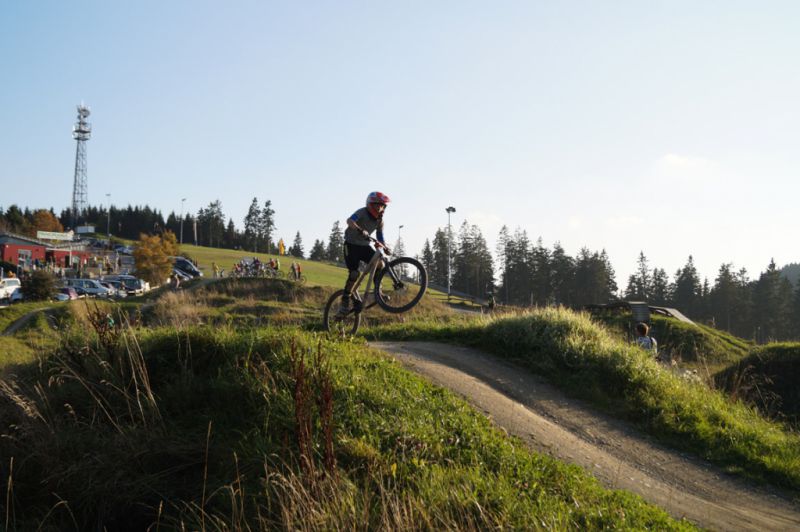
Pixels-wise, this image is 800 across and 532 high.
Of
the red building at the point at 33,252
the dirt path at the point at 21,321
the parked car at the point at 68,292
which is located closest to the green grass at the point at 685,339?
the dirt path at the point at 21,321

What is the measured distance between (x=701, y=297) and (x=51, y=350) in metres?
92.2

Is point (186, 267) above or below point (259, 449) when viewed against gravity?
above

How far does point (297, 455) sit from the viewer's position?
17.8 feet

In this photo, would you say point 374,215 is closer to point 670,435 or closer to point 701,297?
point 670,435

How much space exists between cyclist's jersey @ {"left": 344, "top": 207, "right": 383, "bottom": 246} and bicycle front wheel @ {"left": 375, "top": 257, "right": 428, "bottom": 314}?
0.59 meters

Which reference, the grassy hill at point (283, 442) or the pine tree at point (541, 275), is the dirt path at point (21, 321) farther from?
the pine tree at point (541, 275)

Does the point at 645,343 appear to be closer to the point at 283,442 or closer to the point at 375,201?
the point at 375,201

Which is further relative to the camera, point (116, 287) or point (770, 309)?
point (770, 309)

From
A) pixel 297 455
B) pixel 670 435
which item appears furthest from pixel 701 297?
pixel 297 455

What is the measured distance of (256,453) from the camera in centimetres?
565

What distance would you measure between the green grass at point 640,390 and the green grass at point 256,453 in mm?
3510

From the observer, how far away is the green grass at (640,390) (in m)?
8.22

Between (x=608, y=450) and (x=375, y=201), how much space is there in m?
5.28

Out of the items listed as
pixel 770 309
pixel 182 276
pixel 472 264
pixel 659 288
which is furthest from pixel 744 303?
pixel 182 276
